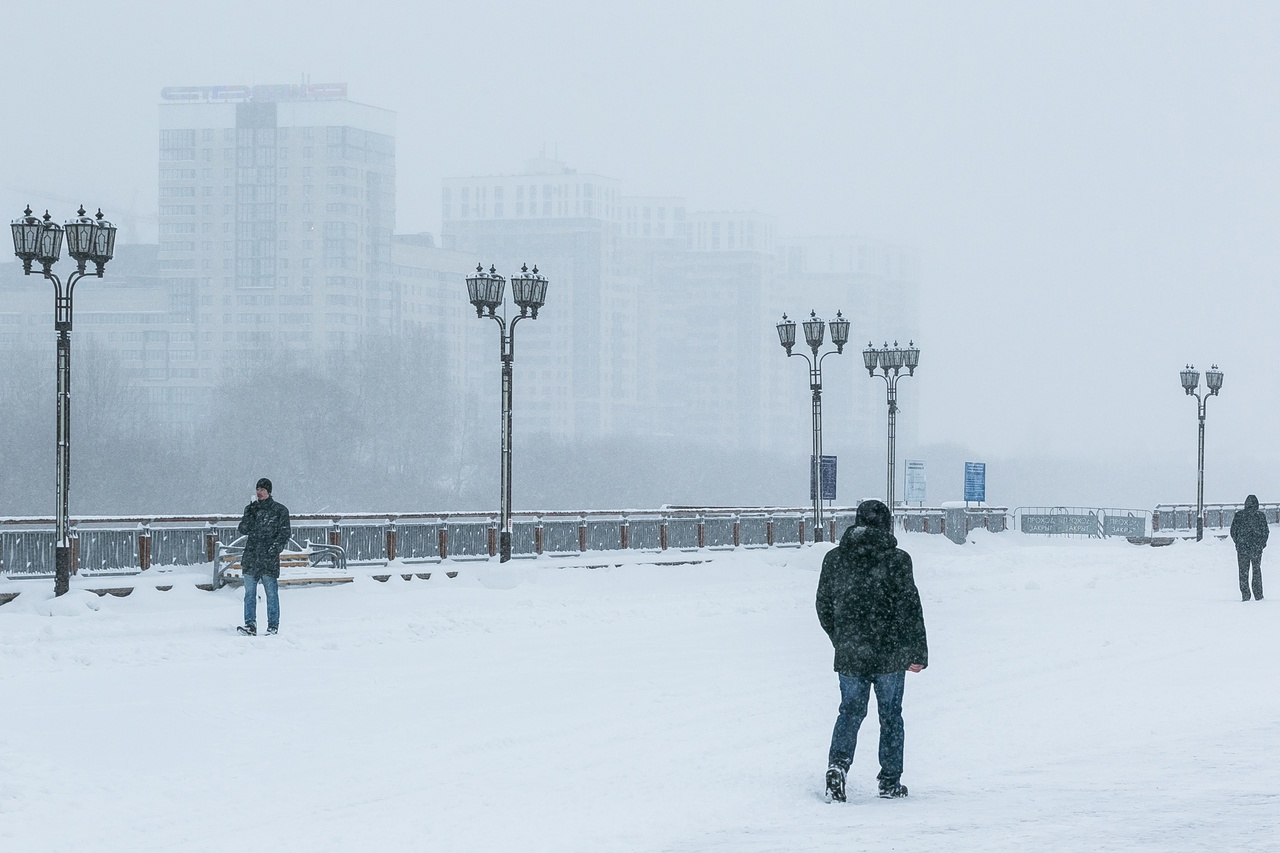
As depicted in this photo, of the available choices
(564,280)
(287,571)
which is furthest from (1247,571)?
(564,280)

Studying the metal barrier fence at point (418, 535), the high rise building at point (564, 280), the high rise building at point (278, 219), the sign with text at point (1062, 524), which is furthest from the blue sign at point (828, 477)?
the high rise building at point (564, 280)

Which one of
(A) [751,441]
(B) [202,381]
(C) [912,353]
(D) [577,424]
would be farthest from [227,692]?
(A) [751,441]

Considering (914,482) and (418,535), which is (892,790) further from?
(914,482)

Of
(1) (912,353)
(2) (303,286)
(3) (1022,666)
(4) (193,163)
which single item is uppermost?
(4) (193,163)

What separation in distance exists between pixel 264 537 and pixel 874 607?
31.2 ft

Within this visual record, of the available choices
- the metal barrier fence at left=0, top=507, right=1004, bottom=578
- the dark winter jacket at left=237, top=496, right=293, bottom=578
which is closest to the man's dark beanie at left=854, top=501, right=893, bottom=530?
the dark winter jacket at left=237, top=496, right=293, bottom=578

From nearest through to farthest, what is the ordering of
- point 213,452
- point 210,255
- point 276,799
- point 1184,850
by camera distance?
1. point 1184,850
2. point 276,799
3. point 213,452
4. point 210,255

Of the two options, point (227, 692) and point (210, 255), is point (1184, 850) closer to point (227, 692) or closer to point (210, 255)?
point (227, 692)

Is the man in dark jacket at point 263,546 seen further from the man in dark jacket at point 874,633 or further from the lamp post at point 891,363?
the lamp post at point 891,363

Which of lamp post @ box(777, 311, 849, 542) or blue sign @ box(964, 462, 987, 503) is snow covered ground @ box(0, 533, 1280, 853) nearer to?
lamp post @ box(777, 311, 849, 542)

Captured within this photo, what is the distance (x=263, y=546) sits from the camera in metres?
16.3

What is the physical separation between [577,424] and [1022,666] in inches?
5959

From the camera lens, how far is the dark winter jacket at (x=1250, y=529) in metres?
23.0

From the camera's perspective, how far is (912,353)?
40469 mm
